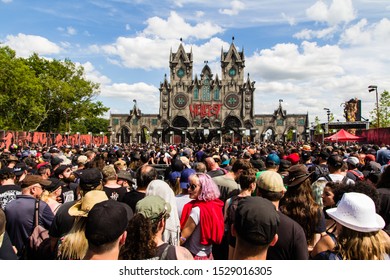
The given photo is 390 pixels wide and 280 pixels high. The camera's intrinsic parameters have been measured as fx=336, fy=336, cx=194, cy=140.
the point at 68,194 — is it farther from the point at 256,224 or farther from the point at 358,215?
the point at 358,215

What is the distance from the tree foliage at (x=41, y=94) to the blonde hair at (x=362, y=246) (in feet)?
135

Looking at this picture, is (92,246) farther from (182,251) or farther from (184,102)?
(184,102)

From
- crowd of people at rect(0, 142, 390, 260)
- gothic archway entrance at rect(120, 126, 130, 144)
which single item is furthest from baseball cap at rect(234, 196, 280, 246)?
gothic archway entrance at rect(120, 126, 130, 144)

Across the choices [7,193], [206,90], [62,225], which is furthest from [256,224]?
[206,90]

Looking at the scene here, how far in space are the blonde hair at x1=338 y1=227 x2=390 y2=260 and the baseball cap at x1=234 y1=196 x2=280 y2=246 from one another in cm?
66

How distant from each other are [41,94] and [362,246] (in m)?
50.4

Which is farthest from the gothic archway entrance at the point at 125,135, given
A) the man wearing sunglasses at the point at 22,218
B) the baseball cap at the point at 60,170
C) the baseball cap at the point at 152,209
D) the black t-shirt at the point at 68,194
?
the baseball cap at the point at 152,209

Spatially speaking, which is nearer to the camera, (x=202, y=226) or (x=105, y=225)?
(x=105, y=225)

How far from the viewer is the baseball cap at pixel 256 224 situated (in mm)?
2789

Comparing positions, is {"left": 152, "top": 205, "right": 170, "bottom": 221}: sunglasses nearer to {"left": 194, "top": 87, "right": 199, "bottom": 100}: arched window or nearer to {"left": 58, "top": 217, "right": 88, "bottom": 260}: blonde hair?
{"left": 58, "top": 217, "right": 88, "bottom": 260}: blonde hair

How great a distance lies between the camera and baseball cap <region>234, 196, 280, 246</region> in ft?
9.15

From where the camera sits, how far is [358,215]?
116 inches
